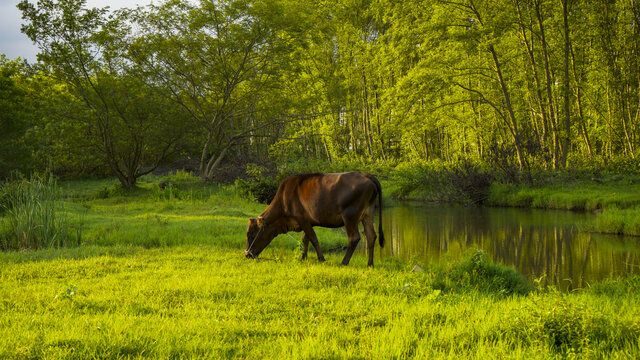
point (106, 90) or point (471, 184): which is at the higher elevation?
point (106, 90)

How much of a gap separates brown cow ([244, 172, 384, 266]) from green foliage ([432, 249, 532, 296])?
4.50 feet

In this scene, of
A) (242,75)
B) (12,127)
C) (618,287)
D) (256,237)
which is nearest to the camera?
(618,287)

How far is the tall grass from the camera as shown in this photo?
902 cm

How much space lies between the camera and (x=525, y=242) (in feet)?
40.2

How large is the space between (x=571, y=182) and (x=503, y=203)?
317cm

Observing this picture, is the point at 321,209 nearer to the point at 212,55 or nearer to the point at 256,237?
the point at 256,237

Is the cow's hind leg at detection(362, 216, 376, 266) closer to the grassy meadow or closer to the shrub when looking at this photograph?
the grassy meadow

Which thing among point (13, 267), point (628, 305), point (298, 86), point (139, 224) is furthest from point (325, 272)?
point (298, 86)

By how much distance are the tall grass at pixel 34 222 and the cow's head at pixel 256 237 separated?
13.5ft

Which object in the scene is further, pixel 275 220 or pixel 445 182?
pixel 445 182

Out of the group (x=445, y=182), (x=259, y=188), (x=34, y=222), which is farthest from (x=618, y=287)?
(x=445, y=182)

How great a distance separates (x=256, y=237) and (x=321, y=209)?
148 cm

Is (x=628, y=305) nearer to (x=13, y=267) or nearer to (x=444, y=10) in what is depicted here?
(x=13, y=267)

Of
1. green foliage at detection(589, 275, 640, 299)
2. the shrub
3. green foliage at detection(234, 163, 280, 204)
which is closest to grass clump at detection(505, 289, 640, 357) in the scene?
green foliage at detection(589, 275, 640, 299)
